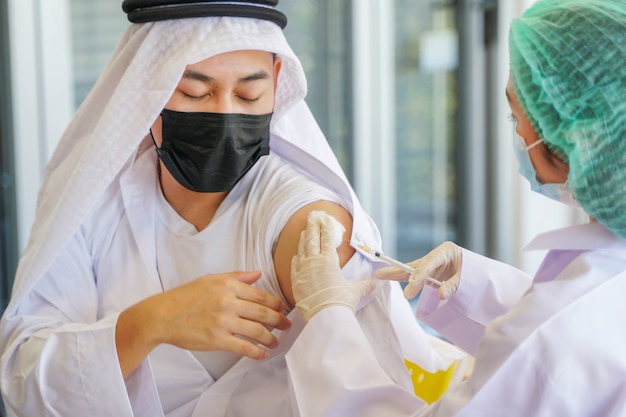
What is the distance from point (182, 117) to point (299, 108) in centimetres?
37

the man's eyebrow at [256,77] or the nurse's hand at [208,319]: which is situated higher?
the man's eyebrow at [256,77]

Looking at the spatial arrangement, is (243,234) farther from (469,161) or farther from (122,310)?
(469,161)

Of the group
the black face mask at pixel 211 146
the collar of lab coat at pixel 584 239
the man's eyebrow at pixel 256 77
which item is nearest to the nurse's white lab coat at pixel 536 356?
the collar of lab coat at pixel 584 239

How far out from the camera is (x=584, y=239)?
4.09ft

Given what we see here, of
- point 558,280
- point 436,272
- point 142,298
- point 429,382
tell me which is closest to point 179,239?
point 142,298

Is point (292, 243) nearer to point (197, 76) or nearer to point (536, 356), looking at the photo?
point (197, 76)

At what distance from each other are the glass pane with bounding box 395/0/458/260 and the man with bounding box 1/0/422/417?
3174 millimetres

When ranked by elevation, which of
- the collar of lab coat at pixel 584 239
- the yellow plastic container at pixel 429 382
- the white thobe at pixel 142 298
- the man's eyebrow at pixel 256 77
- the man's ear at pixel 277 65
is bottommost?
the yellow plastic container at pixel 429 382

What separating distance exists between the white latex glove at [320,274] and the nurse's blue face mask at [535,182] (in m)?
0.40

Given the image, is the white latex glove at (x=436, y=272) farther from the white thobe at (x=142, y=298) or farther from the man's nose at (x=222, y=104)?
the man's nose at (x=222, y=104)

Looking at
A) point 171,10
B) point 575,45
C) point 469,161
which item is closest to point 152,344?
point 171,10

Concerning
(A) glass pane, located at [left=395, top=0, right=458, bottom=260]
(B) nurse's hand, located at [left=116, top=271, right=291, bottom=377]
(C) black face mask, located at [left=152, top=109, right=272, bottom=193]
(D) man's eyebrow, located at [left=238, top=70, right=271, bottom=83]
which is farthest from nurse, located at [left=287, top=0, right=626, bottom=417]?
(A) glass pane, located at [left=395, top=0, right=458, bottom=260]

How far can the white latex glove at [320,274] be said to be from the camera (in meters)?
1.47

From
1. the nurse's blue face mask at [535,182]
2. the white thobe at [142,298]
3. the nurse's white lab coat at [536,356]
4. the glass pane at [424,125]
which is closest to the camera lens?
the nurse's white lab coat at [536,356]
